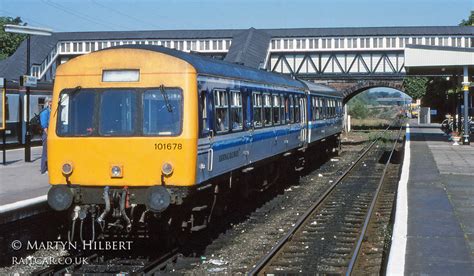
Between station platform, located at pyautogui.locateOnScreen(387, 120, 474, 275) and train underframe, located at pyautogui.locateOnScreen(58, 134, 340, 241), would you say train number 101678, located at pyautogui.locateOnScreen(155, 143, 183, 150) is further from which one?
station platform, located at pyautogui.locateOnScreen(387, 120, 474, 275)

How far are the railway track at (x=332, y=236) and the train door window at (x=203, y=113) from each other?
76.3 inches

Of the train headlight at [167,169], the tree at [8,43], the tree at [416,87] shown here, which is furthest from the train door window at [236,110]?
the tree at [8,43]

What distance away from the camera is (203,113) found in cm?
945

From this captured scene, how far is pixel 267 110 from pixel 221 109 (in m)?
3.60

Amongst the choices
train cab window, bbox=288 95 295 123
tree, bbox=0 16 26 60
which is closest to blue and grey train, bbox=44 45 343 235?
train cab window, bbox=288 95 295 123

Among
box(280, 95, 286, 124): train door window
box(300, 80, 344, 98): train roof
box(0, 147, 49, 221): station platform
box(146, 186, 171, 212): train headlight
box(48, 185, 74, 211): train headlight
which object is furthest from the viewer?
box(300, 80, 344, 98): train roof

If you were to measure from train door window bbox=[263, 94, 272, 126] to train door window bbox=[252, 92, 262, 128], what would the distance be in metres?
0.37

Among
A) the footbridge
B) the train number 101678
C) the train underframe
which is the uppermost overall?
the footbridge

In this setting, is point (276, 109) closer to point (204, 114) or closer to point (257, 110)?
point (257, 110)

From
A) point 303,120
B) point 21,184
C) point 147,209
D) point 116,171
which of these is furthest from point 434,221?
point 303,120

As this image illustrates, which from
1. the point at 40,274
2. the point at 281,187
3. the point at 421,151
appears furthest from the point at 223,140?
the point at 421,151

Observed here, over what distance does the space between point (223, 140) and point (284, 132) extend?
545cm

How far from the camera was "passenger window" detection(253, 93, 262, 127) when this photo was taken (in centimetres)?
1280

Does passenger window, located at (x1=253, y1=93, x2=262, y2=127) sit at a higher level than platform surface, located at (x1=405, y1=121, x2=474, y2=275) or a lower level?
higher
